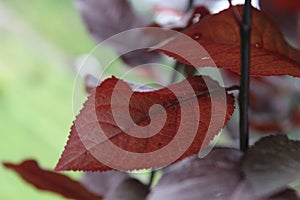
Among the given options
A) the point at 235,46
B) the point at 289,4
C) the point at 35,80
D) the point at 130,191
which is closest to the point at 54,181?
the point at 130,191

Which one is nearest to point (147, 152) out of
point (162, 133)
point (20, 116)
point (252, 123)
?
point (162, 133)

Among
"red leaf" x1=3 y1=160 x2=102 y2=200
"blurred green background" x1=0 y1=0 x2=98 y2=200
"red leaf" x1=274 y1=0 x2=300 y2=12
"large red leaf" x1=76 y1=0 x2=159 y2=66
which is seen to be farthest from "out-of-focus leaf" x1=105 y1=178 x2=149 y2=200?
"blurred green background" x1=0 y1=0 x2=98 y2=200

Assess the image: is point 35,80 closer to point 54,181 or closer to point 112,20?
point 112,20

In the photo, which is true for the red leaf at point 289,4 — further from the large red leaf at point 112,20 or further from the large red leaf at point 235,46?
the large red leaf at point 235,46

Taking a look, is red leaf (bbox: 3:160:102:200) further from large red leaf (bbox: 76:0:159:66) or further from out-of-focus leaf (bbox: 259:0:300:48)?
out-of-focus leaf (bbox: 259:0:300:48)

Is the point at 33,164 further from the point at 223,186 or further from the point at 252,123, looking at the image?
the point at 252,123

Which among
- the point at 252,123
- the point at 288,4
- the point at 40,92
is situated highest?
the point at 288,4
